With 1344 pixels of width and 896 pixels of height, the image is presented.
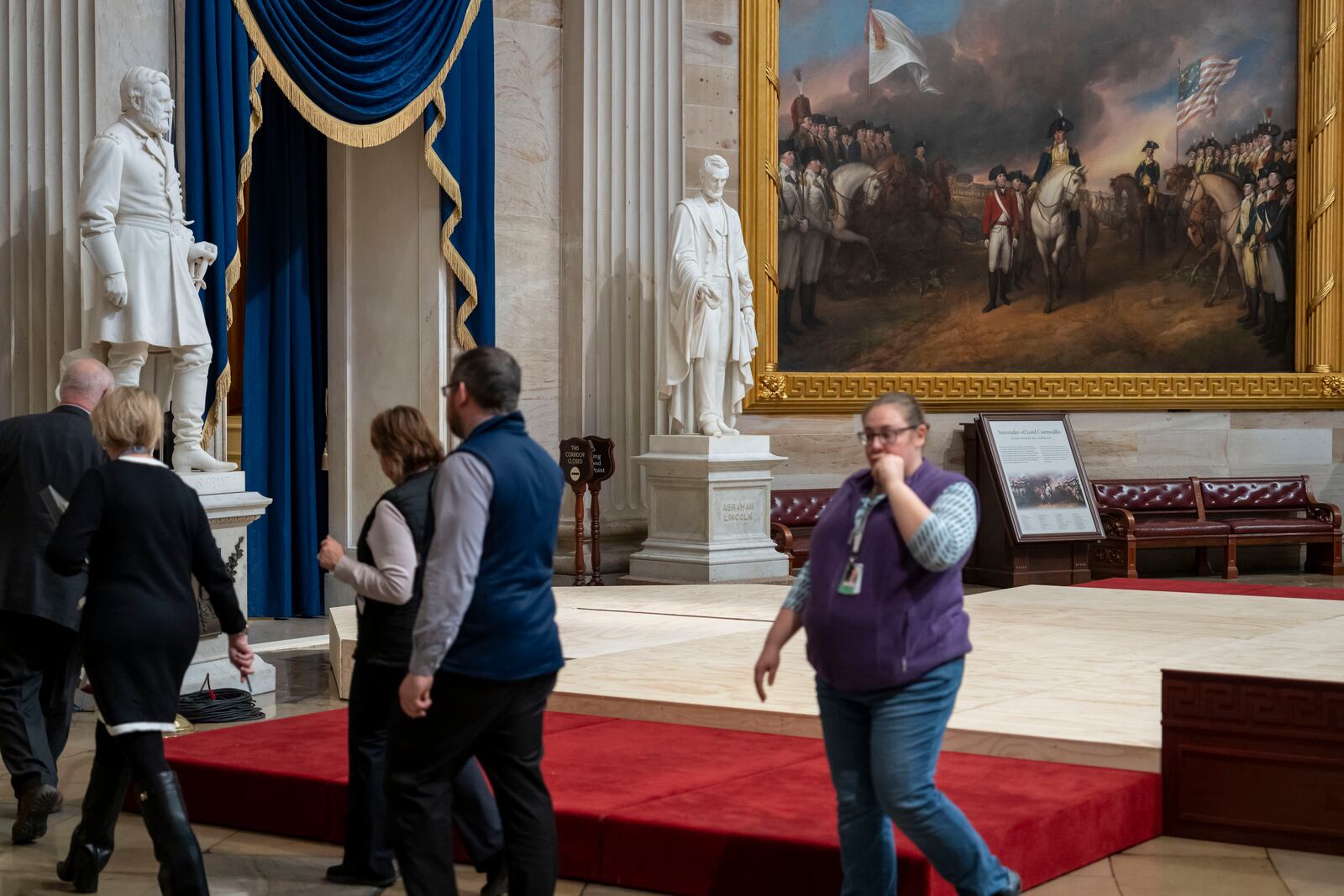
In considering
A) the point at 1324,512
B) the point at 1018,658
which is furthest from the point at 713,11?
the point at 1018,658

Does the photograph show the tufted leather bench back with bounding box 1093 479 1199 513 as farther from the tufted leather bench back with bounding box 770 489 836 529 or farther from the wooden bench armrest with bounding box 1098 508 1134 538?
the tufted leather bench back with bounding box 770 489 836 529

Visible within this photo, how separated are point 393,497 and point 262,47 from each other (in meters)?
6.27

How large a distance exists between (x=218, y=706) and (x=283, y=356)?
469cm

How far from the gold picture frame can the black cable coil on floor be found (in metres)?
6.91

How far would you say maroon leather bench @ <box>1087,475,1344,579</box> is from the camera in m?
14.0

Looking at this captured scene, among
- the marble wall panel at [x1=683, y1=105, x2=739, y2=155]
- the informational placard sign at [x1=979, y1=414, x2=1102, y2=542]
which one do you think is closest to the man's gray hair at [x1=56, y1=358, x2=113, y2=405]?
the marble wall panel at [x1=683, y1=105, x2=739, y2=155]

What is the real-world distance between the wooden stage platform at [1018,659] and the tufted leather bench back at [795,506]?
270cm

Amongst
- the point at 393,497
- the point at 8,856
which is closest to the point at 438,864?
the point at 393,497

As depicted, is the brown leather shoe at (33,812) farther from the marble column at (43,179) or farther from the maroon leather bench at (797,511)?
the maroon leather bench at (797,511)

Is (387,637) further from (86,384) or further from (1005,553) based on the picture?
(1005,553)

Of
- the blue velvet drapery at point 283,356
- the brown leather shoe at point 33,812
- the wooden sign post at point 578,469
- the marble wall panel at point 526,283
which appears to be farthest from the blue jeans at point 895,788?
the marble wall panel at point 526,283

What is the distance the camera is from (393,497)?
4.40 m

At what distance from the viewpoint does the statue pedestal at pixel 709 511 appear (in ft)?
38.5

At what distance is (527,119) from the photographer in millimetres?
12312
